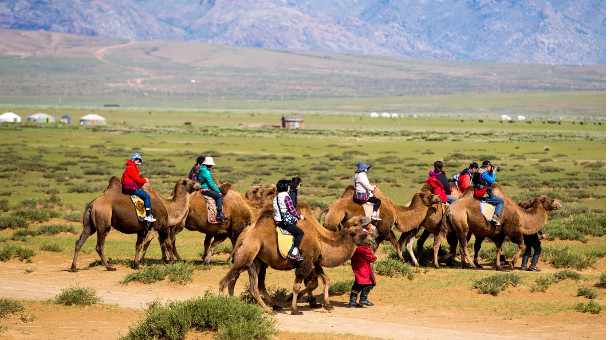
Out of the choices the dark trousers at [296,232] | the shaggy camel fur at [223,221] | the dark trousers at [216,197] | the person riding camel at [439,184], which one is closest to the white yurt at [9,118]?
the shaggy camel fur at [223,221]

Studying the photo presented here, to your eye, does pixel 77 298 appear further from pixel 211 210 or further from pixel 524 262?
pixel 524 262

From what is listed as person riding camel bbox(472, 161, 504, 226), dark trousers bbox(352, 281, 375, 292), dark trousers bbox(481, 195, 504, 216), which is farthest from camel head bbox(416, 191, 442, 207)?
dark trousers bbox(352, 281, 375, 292)

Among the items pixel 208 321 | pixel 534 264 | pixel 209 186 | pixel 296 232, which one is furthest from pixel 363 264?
pixel 534 264

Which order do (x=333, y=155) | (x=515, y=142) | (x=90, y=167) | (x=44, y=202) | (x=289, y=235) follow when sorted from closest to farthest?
(x=289, y=235)
(x=44, y=202)
(x=90, y=167)
(x=333, y=155)
(x=515, y=142)

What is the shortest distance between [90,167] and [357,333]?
3639cm

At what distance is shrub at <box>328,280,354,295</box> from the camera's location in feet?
45.2

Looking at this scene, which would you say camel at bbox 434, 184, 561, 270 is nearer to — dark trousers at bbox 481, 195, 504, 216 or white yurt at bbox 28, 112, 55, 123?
dark trousers at bbox 481, 195, 504, 216

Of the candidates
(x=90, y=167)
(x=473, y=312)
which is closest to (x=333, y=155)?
(x=90, y=167)

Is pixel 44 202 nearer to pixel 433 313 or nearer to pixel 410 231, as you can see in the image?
pixel 410 231

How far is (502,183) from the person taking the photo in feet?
121

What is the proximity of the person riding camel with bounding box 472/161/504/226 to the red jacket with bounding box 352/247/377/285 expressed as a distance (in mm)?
4219

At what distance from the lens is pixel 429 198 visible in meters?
16.6

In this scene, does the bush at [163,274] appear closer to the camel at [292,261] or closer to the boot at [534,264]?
the camel at [292,261]

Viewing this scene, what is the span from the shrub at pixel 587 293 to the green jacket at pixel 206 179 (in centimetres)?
796
